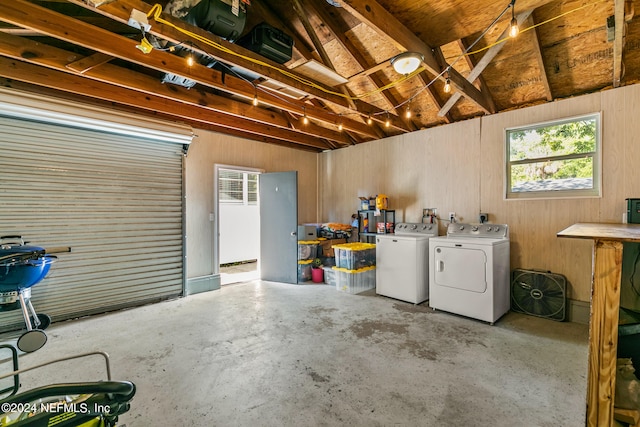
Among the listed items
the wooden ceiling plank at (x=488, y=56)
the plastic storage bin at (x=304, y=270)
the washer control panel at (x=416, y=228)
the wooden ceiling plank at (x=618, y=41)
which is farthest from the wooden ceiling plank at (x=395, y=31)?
the plastic storage bin at (x=304, y=270)

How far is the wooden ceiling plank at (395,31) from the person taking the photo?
211 centimetres

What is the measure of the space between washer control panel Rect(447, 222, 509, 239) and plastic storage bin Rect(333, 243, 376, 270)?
1.40m

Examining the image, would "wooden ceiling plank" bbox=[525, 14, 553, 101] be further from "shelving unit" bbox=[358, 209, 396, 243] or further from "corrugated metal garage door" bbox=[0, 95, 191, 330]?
"corrugated metal garage door" bbox=[0, 95, 191, 330]

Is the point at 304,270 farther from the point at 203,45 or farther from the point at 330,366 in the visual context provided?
the point at 203,45

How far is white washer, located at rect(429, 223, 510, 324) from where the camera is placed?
324 cm

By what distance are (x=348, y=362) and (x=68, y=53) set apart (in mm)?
4057

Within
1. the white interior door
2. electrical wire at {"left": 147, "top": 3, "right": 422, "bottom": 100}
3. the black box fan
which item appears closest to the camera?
electrical wire at {"left": 147, "top": 3, "right": 422, "bottom": 100}

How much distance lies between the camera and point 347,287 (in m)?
4.67

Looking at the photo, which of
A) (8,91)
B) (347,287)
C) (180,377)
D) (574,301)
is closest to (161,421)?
(180,377)

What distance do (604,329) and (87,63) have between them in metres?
4.46

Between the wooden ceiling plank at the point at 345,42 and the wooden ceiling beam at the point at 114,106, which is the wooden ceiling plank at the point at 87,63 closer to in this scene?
the wooden ceiling beam at the point at 114,106

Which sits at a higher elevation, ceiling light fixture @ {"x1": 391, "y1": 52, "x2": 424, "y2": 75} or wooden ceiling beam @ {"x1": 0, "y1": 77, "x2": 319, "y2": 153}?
wooden ceiling beam @ {"x1": 0, "y1": 77, "x2": 319, "y2": 153}

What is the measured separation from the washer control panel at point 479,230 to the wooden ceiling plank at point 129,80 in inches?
115

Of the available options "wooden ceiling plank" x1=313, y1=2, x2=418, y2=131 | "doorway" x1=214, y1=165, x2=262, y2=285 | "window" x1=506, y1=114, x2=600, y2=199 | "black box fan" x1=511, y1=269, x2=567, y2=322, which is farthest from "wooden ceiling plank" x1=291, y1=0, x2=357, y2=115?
"doorway" x1=214, y1=165, x2=262, y2=285
